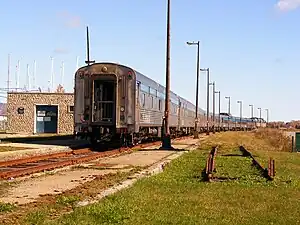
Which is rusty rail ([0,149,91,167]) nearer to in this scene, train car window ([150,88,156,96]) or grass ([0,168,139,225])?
grass ([0,168,139,225])

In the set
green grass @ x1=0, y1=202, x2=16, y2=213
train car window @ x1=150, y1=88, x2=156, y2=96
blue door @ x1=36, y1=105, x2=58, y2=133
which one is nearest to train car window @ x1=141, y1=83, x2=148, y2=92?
train car window @ x1=150, y1=88, x2=156, y2=96

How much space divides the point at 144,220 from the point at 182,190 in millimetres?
3815

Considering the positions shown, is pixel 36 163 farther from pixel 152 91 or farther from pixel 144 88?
pixel 152 91

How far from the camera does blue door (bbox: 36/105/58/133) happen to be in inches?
2218

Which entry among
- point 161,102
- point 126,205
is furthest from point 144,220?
point 161,102

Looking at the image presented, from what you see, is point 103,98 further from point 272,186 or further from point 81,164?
point 272,186

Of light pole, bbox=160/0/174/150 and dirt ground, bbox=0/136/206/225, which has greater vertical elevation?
light pole, bbox=160/0/174/150

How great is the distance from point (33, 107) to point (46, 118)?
5.84ft

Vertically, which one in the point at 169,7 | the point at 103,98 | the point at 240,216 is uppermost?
the point at 169,7

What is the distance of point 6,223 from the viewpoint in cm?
771

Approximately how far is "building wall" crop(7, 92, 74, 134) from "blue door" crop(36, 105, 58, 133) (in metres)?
0.65

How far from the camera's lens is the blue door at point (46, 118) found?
185 feet

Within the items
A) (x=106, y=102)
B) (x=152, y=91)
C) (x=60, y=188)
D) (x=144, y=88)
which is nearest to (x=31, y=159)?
(x=106, y=102)

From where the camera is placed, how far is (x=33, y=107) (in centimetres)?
5600
